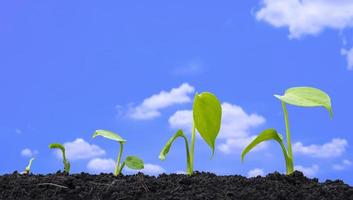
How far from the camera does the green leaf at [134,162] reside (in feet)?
7.32

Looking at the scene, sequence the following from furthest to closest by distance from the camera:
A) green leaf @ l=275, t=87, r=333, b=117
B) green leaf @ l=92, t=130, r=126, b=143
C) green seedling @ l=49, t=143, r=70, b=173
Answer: green seedling @ l=49, t=143, r=70, b=173, green leaf @ l=92, t=130, r=126, b=143, green leaf @ l=275, t=87, r=333, b=117

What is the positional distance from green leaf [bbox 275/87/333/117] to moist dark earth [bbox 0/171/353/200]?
245mm

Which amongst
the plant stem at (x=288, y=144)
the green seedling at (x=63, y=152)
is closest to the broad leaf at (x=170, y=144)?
the plant stem at (x=288, y=144)

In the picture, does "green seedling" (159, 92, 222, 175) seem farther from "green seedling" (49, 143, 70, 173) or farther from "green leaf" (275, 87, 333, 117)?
"green seedling" (49, 143, 70, 173)

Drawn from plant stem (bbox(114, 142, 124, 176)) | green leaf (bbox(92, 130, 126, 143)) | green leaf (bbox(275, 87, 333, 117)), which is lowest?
plant stem (bbox(114, 142, 124, 176))

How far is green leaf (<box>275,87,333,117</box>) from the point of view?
1968 millimetres

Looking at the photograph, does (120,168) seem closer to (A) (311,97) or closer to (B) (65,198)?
(B) (65,198)

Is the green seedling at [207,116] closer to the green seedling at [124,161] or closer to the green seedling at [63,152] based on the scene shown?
the green seedling at [124,161]

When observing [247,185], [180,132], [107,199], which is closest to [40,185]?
[107,199]

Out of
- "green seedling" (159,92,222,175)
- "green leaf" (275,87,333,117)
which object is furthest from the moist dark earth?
"green leaf" (275,87,333,117)

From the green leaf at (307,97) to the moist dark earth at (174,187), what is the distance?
9.7 inches

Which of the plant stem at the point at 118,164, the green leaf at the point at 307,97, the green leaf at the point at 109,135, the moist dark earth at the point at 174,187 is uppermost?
the green leaf at the point at 307,97

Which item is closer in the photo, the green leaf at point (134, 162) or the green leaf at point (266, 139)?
the green leaf at point (266, 139)

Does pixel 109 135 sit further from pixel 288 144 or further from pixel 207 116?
pixel 288 144
